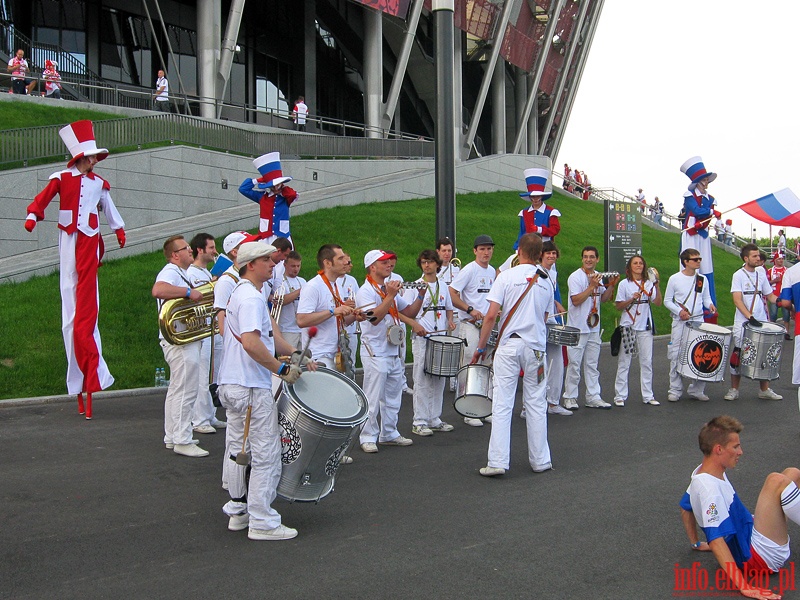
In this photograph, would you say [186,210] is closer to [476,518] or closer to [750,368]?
[750,368]

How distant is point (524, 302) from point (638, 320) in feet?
13.8

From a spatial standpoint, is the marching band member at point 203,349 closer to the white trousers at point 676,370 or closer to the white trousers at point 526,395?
the white trousers at point 526,395

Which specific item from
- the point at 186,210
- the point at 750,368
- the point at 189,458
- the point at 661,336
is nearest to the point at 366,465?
the point at 189,458

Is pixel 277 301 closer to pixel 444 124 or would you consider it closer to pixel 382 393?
pixel 382 393

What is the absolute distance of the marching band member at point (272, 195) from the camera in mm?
11445

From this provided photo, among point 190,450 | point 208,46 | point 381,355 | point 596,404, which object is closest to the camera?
point 190,450

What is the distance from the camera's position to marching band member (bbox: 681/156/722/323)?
1260cm

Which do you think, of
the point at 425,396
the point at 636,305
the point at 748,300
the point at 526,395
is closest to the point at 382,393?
the point at 425,396

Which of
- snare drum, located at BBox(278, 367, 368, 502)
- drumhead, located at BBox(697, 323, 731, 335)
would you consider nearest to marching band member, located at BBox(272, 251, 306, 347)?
snare drum, located at BBox(278, 367, 368, 502)

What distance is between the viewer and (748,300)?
468 inches

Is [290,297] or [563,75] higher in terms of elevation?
[563,75]

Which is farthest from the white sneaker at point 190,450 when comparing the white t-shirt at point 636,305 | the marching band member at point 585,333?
the white t-shirt at point 636,305

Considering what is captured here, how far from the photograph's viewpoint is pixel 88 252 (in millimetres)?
9242

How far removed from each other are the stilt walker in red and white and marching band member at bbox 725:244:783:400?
7837mm
